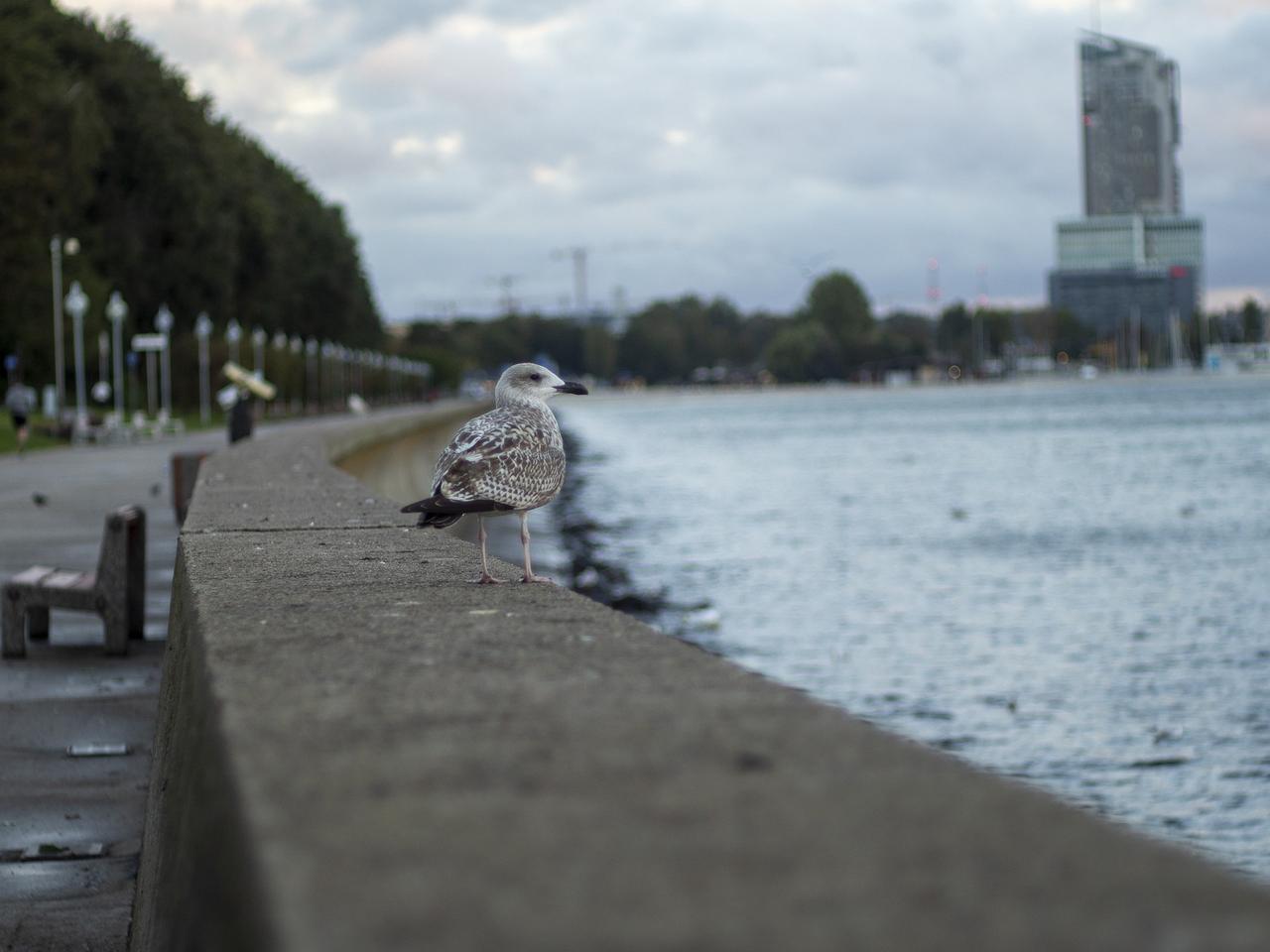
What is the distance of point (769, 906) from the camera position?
2117 millimetres

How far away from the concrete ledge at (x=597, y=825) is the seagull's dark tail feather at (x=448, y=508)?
4.18 ft

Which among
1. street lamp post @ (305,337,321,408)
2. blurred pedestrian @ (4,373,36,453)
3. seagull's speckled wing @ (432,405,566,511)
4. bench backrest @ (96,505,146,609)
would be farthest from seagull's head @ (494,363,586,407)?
street lamp post @ (305,337,321,408)

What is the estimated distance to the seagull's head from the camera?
641 cm

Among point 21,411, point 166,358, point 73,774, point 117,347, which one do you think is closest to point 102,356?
point 117,347

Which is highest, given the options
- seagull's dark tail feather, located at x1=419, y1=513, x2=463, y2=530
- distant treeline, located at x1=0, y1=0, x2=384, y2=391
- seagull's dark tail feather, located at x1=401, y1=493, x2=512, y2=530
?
distant treeline, located at x1=0, y1=0, x2=384, y2=391

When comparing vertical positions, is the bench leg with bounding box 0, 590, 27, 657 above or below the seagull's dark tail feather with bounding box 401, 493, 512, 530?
below

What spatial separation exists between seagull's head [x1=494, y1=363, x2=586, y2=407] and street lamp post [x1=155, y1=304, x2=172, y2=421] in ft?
181

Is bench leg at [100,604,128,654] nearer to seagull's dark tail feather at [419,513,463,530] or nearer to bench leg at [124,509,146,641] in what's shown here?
bench leg at [124,509,146,641]

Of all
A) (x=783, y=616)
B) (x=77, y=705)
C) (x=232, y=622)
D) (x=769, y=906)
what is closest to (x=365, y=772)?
(x=769, y=906)

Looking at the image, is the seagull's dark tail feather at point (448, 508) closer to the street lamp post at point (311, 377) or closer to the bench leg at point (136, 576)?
the bench leg at point (136, 576)

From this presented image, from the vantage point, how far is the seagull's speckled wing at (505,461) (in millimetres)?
5836

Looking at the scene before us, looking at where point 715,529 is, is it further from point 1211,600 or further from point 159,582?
point 159,582

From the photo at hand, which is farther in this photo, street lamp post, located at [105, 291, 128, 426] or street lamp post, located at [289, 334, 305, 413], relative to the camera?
street lamp post, located at [289, 334, 305, 413]

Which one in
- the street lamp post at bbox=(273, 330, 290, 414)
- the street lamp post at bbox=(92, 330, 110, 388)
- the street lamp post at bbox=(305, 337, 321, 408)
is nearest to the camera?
the street lamp post at bbox=(92, 330, 110, 388)
